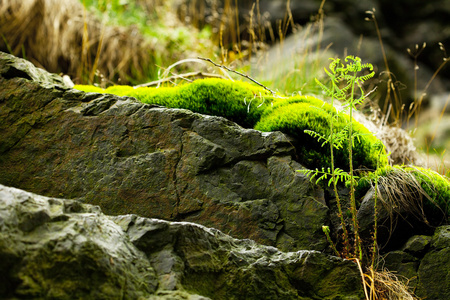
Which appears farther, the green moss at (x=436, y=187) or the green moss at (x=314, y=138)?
the green moss at (x=314, y=138)

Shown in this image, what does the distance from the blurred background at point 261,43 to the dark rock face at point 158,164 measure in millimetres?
2051

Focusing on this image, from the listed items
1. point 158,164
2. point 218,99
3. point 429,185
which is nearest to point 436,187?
point 429,185

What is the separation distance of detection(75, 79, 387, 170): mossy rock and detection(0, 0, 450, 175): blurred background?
59.1 inches

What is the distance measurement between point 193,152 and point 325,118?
39.9 inches

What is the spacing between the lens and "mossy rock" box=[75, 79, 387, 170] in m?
2.62

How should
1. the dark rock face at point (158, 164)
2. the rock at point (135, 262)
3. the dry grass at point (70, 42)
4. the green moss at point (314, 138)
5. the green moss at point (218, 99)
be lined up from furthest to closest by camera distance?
the dry grass at point (70, 42), the green moss at point (218, 99), the green moss at point (314, 138), the dark rock face at point (158, 164), the rock at point (135, 262)

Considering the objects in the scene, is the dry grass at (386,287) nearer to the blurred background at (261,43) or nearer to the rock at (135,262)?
the rock at (135,262)

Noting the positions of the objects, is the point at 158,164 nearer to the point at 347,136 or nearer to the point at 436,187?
the point at 347,136

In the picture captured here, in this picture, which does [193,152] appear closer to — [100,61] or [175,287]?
[175,287]

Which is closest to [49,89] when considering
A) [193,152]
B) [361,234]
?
[193,152]

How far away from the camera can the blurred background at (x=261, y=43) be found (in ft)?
17.3

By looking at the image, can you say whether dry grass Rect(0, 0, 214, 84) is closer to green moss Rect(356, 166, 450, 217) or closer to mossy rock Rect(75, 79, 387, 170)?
mossy rock Rect(75, 79, 387, 170)

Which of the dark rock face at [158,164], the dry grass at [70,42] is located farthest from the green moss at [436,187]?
the dry grass at [70,42]

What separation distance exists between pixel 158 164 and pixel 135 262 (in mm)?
932
